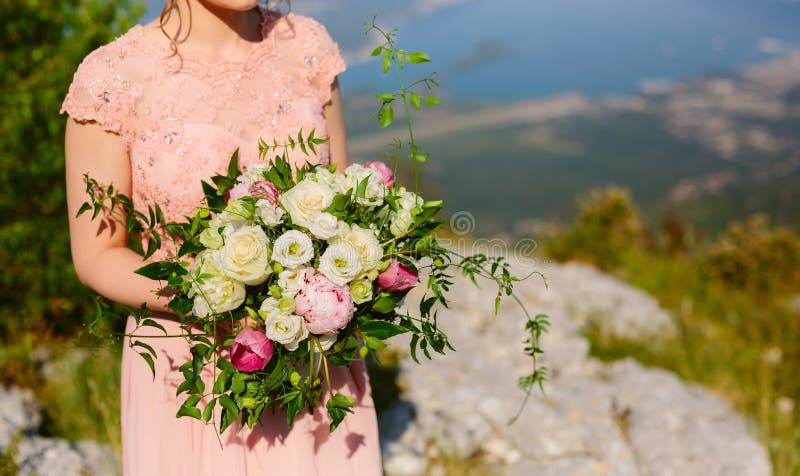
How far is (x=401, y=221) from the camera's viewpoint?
1881mm

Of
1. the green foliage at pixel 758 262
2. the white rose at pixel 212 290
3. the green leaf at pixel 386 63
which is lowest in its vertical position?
the white rose at pixel 212 290

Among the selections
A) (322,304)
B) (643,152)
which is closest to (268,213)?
(322,304)

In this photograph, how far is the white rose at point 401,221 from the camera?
1877mm

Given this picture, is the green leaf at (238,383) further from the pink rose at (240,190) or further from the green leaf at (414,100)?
the green leaf at (414,100)

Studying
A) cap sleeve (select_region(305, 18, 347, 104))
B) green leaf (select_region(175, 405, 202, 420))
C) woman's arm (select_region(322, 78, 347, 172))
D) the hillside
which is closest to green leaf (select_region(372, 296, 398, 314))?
green leaf (select_region(175, 405, 202, 420))

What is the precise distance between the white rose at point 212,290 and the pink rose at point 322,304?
0.19 m

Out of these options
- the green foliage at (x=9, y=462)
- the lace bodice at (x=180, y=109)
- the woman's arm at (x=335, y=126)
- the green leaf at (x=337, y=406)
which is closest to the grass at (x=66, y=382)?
the green foliage at (x=9, y=462)

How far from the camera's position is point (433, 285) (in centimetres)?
188

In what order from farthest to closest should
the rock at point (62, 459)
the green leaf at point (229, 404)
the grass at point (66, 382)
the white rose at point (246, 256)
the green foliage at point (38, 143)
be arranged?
the green foliage at point (38, 143), the grass at point (66, 382), the rock at point (62, 459), the green leaf at point (229, 404), the white rose at point (246, 256)

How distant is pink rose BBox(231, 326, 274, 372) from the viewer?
1729 mm

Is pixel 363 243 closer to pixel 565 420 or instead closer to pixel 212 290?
pixel 212 290

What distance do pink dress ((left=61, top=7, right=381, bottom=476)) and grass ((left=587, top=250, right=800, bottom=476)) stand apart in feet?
12.5

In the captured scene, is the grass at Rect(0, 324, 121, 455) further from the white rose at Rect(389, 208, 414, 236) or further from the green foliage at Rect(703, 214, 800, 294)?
the green foliage at Rect(703, 214, 800, 294)

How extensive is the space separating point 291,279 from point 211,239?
0.91 ft
